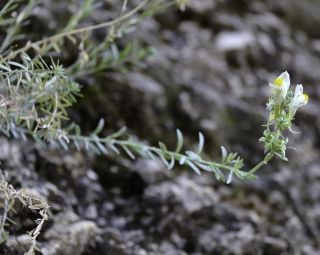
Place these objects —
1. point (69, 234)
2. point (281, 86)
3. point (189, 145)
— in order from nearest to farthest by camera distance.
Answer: point (281, 86) → point (69, 234) → point (189, 145)

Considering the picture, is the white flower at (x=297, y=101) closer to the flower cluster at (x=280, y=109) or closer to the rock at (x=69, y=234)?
the flower cluster at (x=280, y=109)

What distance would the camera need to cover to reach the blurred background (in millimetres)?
1367

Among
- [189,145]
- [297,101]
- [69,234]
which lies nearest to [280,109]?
[297,101]

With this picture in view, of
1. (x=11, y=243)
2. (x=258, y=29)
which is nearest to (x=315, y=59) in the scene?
(x=258, y=29)

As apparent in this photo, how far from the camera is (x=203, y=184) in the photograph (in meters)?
1.68

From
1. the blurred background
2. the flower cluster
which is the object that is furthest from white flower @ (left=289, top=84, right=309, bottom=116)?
the blurred background

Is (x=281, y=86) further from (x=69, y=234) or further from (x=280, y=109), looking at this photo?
(x=69, y=234)

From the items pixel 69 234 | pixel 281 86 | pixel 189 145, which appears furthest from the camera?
pixel 189 145

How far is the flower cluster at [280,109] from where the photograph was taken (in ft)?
3.09

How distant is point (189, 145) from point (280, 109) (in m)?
0.83

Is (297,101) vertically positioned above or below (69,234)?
above

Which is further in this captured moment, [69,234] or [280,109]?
[69,234]

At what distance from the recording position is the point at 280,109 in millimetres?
957

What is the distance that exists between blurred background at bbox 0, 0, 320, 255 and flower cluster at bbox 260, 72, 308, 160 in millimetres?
525
